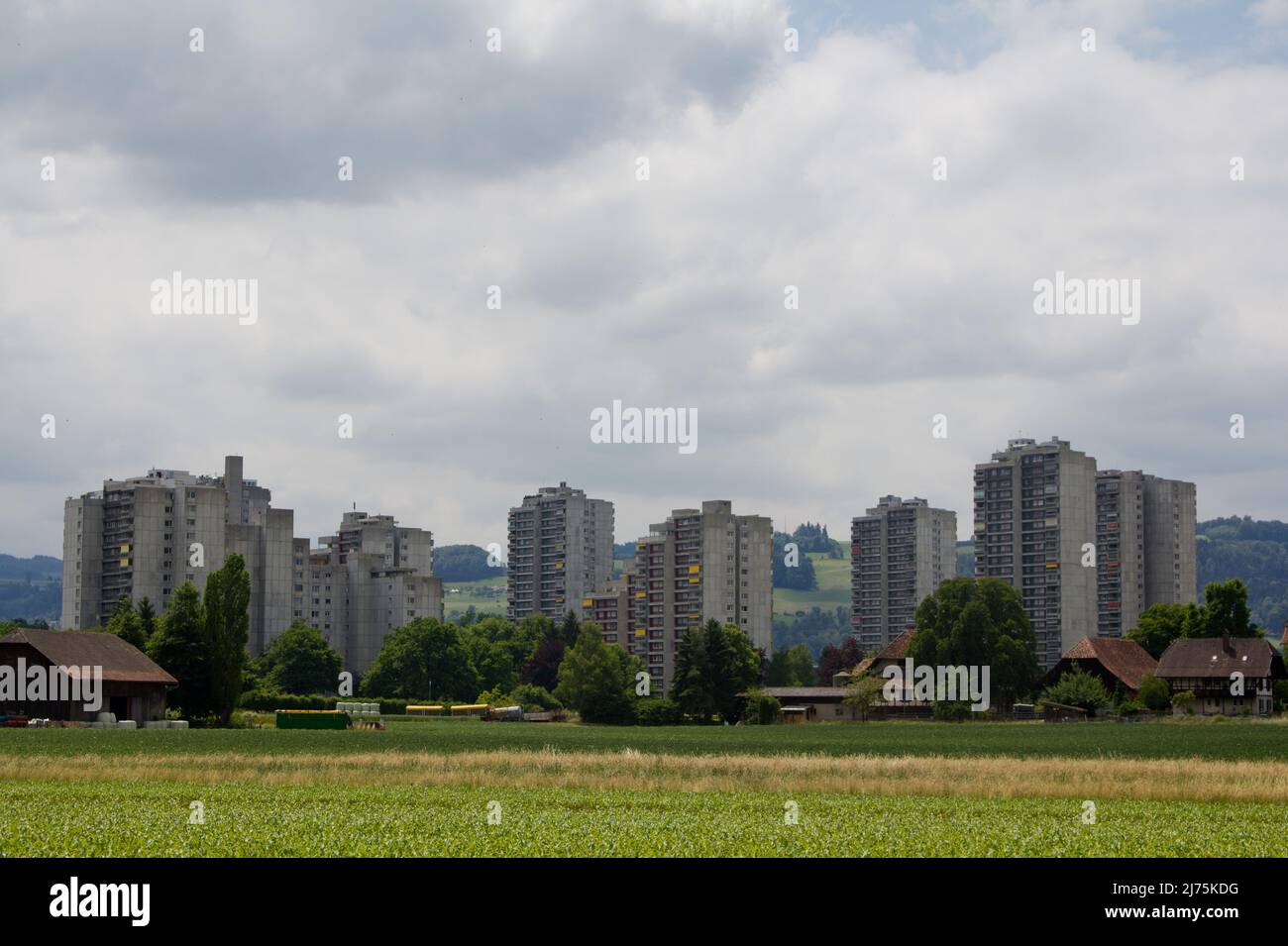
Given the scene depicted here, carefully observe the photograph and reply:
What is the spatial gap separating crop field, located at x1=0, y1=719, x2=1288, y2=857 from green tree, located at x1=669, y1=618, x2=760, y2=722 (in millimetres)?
65126

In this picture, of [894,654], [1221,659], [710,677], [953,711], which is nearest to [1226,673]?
[1221,659]

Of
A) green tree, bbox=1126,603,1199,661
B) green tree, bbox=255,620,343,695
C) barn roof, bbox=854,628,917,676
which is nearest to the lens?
barn roof, bbox=854,628,917,676

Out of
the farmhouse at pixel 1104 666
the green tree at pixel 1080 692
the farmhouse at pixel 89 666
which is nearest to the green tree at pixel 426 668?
the farmhouse at pixel 89 666

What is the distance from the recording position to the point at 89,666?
109 meters

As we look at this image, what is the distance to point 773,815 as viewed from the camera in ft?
123

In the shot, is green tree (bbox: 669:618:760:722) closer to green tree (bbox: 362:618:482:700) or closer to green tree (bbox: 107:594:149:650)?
green tree (bbox: 107:594:149:650)

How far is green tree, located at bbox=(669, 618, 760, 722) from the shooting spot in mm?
141500

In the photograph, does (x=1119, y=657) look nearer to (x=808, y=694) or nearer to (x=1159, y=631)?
(x=1159, y=631)

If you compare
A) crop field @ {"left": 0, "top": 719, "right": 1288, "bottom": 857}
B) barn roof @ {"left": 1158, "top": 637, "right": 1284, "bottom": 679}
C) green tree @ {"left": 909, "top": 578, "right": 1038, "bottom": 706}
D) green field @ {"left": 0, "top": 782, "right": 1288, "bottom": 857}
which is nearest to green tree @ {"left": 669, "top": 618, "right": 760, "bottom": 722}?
green tree @ {"left": 909, "top": 578, "right": 1038, "bottom": 706}

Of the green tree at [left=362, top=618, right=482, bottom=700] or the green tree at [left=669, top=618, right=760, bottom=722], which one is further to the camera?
the green tree at [left=362, top=618, right=482, bottom=700]
